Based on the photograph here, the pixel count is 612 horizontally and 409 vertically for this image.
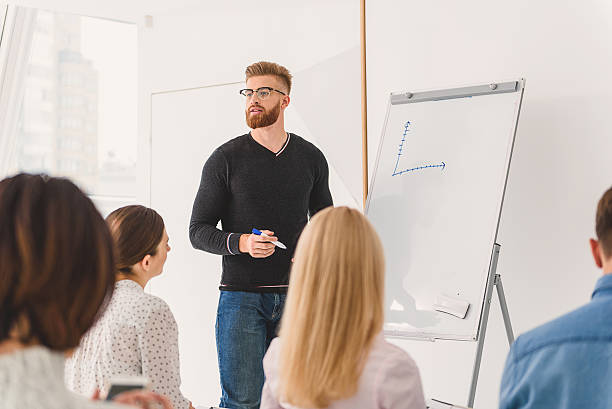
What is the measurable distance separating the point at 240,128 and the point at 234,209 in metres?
1.30

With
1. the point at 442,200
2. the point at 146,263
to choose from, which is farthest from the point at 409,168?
the point at 146,263

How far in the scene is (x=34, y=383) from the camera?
811mm

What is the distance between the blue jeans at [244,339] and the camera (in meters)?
2.59

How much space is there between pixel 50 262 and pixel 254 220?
1.83m

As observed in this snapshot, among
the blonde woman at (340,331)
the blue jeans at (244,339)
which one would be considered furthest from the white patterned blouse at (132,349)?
the blue jeans at (244,339)

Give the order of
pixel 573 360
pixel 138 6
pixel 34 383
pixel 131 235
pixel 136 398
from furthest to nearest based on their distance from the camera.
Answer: pixel 138 6, pixel 131 235, pixel 573 360, pixel 136 398, pixel 34 383

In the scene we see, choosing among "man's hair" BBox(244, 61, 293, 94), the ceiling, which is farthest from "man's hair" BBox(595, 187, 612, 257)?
the ceiling

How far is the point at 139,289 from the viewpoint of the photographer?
1.88 m

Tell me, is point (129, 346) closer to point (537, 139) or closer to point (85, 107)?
point (537, 139)

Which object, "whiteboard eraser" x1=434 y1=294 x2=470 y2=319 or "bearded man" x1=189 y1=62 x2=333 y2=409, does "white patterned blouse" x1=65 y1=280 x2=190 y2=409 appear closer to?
"bearded man" x1=189 y1=62 x2=333 y2=409

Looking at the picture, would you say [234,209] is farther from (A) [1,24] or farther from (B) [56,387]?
(A) [1,24]

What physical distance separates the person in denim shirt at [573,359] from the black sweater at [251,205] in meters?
1.41

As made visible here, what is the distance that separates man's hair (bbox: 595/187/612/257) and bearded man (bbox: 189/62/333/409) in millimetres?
1334

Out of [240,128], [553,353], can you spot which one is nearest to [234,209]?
[240,128]
